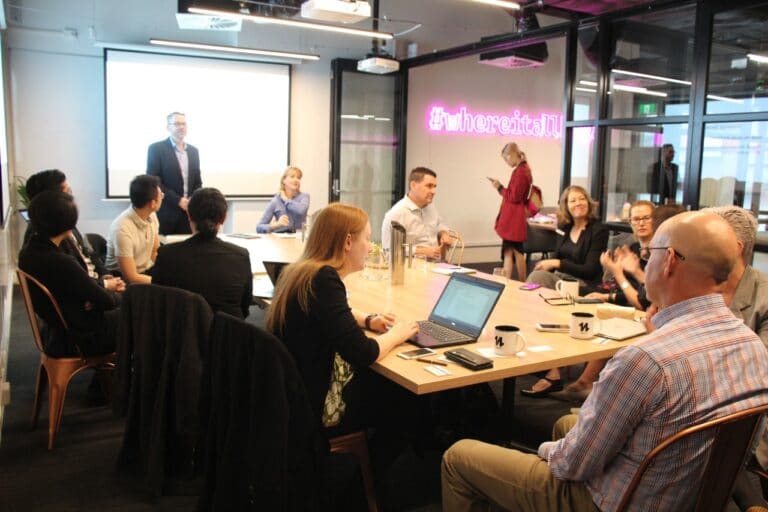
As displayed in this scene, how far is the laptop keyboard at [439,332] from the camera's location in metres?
2.53

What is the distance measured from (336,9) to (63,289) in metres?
2.75

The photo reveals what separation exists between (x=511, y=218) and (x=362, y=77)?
108 inches

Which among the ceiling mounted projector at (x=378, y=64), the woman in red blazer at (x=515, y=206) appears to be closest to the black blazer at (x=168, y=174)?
the ceiling mounted projector at (x=378, y=64)

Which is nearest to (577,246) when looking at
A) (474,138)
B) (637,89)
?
(637,89)

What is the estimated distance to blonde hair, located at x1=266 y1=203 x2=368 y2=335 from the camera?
227cm

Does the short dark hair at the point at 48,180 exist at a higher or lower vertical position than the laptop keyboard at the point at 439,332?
higher

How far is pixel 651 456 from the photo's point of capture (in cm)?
147

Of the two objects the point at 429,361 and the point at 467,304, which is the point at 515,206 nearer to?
the point at 467,304

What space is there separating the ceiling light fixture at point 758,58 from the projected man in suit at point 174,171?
4.75 m

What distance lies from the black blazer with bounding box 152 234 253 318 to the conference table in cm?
54

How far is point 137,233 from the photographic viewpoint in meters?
3.97

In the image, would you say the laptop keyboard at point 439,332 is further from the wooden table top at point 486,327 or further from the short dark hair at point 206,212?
the short dark hair at point 206,212

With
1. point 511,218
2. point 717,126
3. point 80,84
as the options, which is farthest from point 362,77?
point 717,126

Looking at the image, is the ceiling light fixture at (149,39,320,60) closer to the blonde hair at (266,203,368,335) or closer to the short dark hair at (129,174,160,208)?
the short dark hair at (129,174,160,208)
